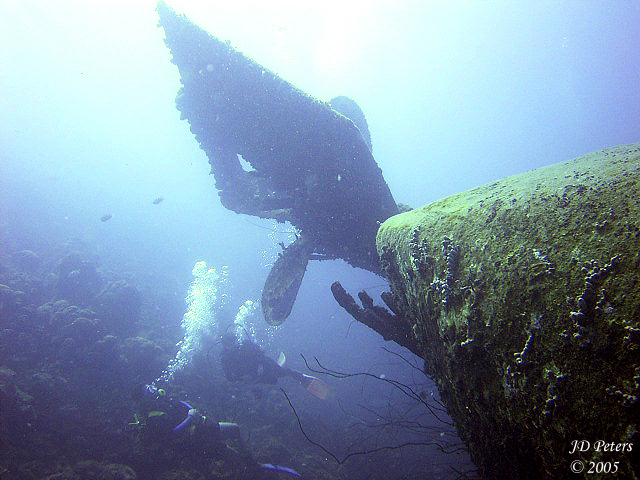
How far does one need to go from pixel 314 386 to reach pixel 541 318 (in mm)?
14601

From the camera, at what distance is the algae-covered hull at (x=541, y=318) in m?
1.16

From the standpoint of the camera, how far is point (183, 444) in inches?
358

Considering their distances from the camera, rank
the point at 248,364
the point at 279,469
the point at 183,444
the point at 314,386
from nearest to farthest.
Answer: the point at 183,444 < the point at 279,469 < the point at 248,364 < the point at 314,386

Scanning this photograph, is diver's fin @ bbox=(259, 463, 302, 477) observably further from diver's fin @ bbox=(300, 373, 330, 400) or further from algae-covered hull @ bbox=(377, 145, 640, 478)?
algae-covered hull @ bbox=(377, 145, 640, 478)

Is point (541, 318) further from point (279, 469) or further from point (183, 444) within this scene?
point (183, 444)

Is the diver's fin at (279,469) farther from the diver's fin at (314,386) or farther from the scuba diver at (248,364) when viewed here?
the diver's fin at (314,386)

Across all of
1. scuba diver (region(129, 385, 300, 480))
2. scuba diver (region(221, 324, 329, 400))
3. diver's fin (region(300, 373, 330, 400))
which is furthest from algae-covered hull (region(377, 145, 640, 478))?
diver's fin (region(300, 373, 330, 400))

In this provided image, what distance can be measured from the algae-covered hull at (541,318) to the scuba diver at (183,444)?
9167 millimetres

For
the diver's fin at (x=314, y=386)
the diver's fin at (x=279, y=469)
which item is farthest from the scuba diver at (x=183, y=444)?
the diver's fin at (x=314, y=386)

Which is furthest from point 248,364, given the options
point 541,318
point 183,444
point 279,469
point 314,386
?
point 541,318

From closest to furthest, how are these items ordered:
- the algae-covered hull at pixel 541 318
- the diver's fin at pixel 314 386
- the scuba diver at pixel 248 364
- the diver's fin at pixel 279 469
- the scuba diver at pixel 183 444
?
the algae-covered hull at pixel 541 318, the scuba diver at pixel 183 444, the diver's fin at pixel 279 469, the scuba diver at pixel 248 364, the diver's fin at pixel 314 386

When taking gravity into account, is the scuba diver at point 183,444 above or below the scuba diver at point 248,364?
below

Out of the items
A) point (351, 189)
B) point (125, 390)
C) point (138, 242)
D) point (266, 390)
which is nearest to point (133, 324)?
point (125, 390)

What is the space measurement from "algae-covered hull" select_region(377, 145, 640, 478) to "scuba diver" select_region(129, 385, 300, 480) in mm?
9167
